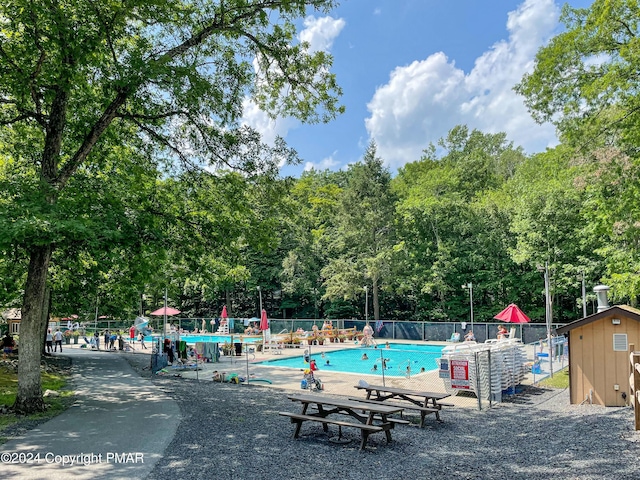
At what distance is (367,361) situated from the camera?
25641 millimetres

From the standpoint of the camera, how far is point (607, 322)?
41.5 feet

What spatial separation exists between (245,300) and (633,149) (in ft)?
151

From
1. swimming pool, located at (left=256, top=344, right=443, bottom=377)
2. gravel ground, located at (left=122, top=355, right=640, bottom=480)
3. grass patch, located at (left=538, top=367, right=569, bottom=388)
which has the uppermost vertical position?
gravel ground, located at (left=122, top=355, right=640, bottom=480)

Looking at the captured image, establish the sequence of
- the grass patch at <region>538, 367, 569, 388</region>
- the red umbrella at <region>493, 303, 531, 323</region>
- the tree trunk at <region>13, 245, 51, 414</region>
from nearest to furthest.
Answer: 1. the tree trunk at <region>13, 245, 51, 414</region>
2. the grass patch at <region>538, 367, 569, 388</region>
3. the red umbrella at <region>493, 303, 531, 323</region>

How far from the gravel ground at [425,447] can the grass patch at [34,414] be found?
10.2 ft

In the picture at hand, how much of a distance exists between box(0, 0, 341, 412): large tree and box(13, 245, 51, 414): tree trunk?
0.08 feet

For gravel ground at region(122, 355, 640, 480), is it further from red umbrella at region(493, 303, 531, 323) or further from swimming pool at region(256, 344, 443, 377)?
red umbrella at region(493, 303, 531, 323)

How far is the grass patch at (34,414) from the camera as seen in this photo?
32.6 ft

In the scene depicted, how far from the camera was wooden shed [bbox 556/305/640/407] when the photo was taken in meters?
12.3

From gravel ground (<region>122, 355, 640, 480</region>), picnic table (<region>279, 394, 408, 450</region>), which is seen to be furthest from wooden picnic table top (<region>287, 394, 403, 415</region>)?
gravel ground (<region>122, 355, 640, 480</region>)

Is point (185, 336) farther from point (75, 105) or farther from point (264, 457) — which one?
point (264, 457)

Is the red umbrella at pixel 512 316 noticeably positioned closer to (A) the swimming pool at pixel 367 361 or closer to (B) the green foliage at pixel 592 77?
(A) the swimming pool at pixel 367 361

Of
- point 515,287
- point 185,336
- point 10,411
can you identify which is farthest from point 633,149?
point 185,336

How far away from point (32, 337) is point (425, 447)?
9.19m
